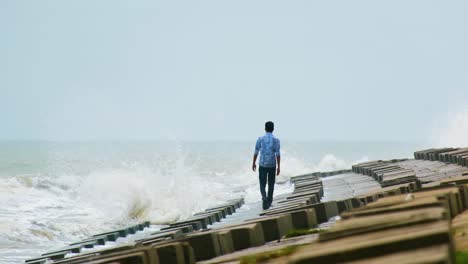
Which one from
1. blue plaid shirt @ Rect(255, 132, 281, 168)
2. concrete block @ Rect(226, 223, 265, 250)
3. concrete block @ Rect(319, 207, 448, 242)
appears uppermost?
blue plaid shirt @ Rect(255, 132, 281, 168)

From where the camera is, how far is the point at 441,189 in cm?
785

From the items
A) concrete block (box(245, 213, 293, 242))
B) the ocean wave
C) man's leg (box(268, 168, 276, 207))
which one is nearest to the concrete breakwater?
concrete block (box(245, 213, 293, 242))

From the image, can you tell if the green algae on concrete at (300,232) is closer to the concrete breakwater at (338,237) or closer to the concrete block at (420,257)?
the concrete breakwater at (338,237)

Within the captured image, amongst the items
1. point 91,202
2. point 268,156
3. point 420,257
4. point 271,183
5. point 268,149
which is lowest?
point 420,257

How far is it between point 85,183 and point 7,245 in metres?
16.1

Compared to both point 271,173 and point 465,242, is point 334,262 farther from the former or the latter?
point 271,173

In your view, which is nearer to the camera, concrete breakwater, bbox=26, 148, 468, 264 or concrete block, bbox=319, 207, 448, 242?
concrete breakwater, bbox=26, 148, 468, 264

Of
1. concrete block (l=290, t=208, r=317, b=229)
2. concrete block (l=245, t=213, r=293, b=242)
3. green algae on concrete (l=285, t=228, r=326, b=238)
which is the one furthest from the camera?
concrete block (l=290, t=208, r=317, b=229)

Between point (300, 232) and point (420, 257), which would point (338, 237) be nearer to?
point (420, 257)

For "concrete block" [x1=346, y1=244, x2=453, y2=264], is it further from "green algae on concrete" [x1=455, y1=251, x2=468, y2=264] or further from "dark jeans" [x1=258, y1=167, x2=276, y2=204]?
"dark jeans" [x1=258, y1=167, x2=276, y2=204]

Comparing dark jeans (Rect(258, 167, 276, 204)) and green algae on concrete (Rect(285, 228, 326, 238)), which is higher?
dark jeans (Rect(258, 167, 276, 204))

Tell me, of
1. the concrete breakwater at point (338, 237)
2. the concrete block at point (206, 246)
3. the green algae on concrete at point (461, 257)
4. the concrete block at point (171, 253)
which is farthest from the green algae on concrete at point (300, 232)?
the green algae on concrete at point (461, 257)

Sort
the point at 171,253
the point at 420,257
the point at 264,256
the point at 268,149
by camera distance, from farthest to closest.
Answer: the point at 268,149 → the point at 171,253 → the point at 264,256 → the point at 420,257

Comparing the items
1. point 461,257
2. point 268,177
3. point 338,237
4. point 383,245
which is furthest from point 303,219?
point 268,177
